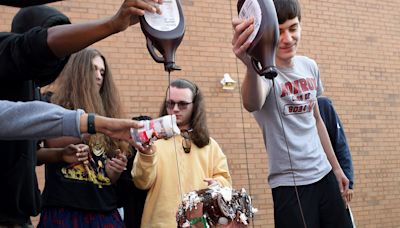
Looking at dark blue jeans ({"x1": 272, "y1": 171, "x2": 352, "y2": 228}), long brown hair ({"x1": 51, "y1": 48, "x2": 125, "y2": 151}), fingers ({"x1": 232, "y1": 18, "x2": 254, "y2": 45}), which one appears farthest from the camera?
long brown hair ({"x1": 51, "y1": 48, "x2": 125, "y2": 151})

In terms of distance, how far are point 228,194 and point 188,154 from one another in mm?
1009

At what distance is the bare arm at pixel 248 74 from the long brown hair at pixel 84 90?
3.07 feet

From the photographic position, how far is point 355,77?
6.98 m

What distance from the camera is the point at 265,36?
1.96 meters

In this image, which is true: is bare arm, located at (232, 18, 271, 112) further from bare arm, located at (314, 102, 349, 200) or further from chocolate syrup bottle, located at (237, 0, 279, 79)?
bare arm, located at (314, 102, 349, 200)

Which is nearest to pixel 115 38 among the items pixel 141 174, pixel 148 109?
pixel 148 109

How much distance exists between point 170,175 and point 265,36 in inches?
57.7

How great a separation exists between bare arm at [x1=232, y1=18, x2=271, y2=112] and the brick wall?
3.11 metres

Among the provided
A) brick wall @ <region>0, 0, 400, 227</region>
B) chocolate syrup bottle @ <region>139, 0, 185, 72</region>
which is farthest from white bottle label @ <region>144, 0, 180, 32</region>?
brick wall @ <region>0, 0, 400, 227</region>

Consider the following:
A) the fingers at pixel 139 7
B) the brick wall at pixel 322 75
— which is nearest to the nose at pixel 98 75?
the fingers at pixel 139 7

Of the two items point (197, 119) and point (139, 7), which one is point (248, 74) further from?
point (197, 119)

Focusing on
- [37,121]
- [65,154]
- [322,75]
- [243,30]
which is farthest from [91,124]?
[322,75]

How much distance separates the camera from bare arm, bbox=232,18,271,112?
6.62 feet

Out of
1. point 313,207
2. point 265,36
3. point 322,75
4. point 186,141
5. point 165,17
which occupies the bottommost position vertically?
point 313,207
